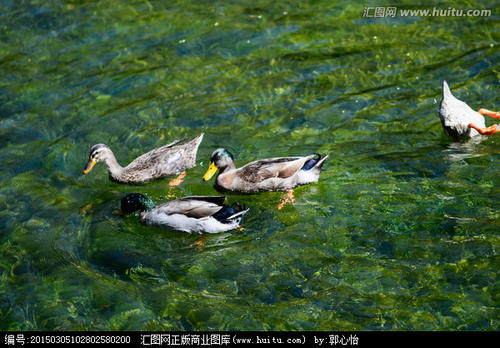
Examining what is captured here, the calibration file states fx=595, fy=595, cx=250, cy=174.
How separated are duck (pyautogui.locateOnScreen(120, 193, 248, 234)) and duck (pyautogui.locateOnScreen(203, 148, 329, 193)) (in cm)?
65

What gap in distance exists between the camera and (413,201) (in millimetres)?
7820

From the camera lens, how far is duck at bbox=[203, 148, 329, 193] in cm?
846

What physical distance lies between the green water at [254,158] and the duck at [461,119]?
Answer: 0.72 ft

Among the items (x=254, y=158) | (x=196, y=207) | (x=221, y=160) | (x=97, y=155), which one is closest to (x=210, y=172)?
(x=221, y=160)

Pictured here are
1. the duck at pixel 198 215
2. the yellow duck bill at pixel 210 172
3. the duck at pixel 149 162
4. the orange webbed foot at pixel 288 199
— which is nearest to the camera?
the duck at pixel 198 215

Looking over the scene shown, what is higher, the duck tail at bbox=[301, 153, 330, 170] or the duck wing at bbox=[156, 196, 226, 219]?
the duck tail at bbox=[301, 153, 330, 170]

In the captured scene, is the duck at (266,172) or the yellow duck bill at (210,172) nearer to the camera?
the duck at (266,172)

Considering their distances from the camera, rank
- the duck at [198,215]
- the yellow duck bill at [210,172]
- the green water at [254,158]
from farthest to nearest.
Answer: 1. the yellow duck bill at [210,172]
2. the duck at [198,215]
3. the green water at [254,158]

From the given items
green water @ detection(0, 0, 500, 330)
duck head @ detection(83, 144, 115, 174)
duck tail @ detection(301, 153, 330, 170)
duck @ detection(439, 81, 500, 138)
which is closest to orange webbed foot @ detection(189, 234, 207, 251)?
green water @ detection(0, 0, 500, 330)

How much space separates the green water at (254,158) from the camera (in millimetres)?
6598

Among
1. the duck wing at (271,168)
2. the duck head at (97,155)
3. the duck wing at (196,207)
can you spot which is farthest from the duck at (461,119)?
the duck head at (97,155)

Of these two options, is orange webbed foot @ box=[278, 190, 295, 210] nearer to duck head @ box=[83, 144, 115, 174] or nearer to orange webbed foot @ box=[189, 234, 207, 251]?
orange webbed foot @ box=[189, 234, 207, 251]

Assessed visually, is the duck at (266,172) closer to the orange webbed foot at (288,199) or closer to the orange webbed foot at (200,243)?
the orange webbed foot at (288,199)

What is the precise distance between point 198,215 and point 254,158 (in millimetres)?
1909
